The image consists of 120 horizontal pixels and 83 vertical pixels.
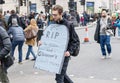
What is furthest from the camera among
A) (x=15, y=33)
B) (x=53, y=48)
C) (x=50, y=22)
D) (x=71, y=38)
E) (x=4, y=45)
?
(x=15, y=33)

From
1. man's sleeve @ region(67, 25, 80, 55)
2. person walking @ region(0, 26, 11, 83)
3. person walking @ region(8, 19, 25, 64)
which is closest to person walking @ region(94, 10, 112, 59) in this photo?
person walking @ region(8, 19, 25, 64)

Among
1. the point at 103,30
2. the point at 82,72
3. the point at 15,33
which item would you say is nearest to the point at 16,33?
the point at 15,33

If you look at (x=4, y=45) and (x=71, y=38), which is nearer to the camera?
(x=4, y=45)

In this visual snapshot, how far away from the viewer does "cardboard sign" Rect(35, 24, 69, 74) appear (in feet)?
25.6

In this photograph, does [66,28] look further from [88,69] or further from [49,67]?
[88,69]

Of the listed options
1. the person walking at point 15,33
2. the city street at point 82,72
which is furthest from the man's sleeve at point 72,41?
the person walking at point 15,33

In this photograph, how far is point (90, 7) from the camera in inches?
2928

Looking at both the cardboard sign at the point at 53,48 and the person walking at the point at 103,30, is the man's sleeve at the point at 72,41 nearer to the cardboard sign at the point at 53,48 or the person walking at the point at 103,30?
the cardboard sign at the point at 53,48

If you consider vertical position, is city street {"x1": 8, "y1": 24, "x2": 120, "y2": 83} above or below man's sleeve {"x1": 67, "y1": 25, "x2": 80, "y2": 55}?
below

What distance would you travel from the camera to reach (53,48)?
7.96 meters

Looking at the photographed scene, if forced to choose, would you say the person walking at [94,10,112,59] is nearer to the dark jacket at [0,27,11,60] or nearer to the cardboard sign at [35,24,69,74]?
the cardboard sign at [35,24,69,74]

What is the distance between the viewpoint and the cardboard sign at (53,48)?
7.82 meters

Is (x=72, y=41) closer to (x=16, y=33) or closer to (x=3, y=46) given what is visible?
(x=3, y=46)

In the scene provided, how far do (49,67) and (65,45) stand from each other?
1.65 feet
